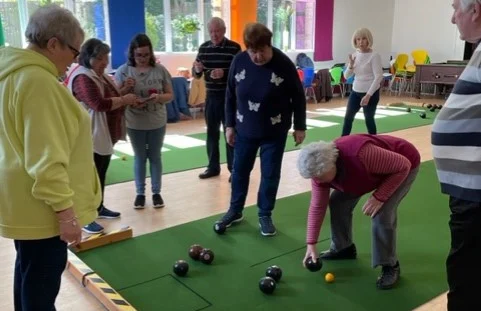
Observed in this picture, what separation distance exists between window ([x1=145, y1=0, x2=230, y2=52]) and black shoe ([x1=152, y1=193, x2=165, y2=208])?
17.0 feet

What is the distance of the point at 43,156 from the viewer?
4.49 ft

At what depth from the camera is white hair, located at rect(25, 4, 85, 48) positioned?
146cm

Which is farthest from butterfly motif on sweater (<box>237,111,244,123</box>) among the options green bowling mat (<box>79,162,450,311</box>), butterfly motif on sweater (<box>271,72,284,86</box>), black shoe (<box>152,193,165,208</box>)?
black shoe (<box>152,193,165,208</box>)

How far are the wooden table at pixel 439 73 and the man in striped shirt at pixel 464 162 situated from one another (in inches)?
346

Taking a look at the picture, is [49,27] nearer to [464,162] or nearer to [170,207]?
[464,162]

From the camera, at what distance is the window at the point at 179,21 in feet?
27.5

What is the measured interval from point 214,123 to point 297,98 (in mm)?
1431

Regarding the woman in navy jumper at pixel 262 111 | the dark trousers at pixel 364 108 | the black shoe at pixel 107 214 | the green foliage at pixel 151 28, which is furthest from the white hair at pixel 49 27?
the green foliage at pixel 151 28

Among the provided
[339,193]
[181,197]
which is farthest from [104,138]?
[339,193]

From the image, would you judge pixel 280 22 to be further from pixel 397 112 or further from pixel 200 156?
pixel 200 156

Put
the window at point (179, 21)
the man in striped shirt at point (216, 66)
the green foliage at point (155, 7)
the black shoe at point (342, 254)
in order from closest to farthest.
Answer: the black shoe at point (342, 254), the man in striped shirt at point (216, 66), the green foliage at point (155, 7), the window at point (179, 21)

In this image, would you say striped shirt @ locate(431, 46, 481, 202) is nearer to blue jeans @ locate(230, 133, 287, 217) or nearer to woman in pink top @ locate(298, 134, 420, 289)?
woman in pink top @ locate(298, 134, 420, 289)

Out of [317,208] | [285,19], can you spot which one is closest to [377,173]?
[317,208]

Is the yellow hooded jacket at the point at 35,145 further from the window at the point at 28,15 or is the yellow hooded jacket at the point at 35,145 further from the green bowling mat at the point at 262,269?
the window at the point at 28,15
